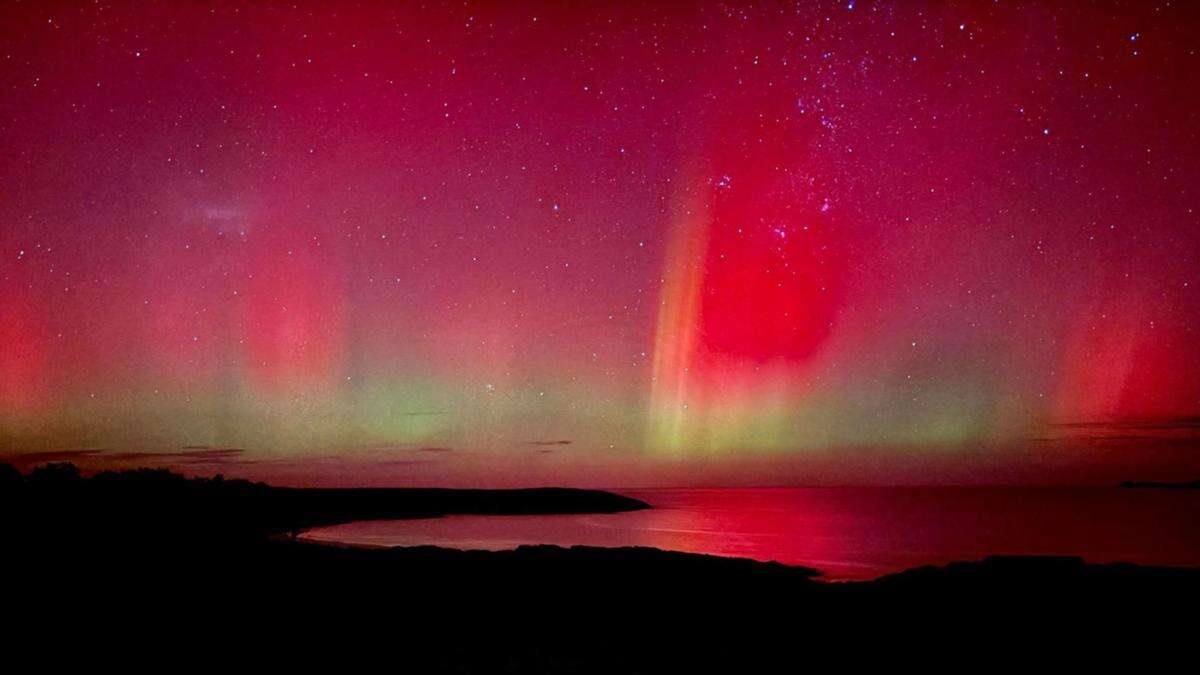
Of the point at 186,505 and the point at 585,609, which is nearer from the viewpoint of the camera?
the point at 585,609

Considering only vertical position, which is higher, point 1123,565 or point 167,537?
point 1123,565

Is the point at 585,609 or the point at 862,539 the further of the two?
the point at 862,539

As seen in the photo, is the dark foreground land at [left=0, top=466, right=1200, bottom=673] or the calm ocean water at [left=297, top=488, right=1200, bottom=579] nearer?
the dark foreground land at [left=0, top=466, right=1200, bottom=673]

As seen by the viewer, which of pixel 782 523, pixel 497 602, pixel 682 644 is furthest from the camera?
pixel 782 523

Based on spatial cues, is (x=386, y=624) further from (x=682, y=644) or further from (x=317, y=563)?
(x=317, y=563)

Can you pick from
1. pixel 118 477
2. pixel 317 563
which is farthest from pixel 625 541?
pixel 118 477

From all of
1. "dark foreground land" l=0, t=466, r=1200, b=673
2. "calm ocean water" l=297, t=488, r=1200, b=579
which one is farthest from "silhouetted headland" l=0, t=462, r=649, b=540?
"dark foreground land" l=0, t=466, r=1200, b=673

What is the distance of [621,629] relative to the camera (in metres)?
13.0

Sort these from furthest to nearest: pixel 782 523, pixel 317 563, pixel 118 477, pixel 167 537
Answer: pixel 782 523
pixel 118 477
pixel 167 537
pixel 317 563

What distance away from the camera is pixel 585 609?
14.8 metres

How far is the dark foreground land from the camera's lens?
11180 millimetres

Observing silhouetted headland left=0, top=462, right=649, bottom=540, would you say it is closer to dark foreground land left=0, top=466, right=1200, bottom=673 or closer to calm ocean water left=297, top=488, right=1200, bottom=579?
calm ocean water left=297, top=488, right=1200, bottom=579

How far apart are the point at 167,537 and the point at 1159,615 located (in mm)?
28077

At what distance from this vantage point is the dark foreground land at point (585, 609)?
11.2 metres
